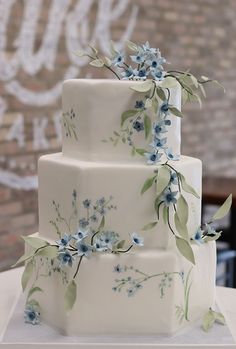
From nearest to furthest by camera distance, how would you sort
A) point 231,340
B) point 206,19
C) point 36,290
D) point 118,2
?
1. point 231,340
2. point 36,290
3. point 118,2
4. point 206,19

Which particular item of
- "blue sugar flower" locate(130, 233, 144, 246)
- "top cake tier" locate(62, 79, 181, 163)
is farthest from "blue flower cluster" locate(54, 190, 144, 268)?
"top cake tier" locate(62, 79, 181, 163)

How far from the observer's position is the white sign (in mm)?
3027

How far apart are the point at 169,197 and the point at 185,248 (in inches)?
4.3

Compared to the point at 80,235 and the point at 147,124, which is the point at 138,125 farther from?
the point at 80,235

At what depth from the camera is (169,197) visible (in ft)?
4.14

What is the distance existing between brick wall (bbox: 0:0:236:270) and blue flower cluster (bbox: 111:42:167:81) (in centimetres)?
174

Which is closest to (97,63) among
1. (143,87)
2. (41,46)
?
(143,87)

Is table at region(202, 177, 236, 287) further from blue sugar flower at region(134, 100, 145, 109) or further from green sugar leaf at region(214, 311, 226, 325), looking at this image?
blue sugar flower at region(134, 100, 145, 109)

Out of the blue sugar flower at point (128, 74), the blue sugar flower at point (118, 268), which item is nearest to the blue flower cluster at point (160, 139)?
the blue sugar flower at point (128, 74)

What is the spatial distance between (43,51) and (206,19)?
1656mm

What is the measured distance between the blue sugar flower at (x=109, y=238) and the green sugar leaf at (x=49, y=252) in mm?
98

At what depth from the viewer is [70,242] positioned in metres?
1.30

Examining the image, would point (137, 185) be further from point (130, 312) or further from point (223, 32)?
point (223, 32)

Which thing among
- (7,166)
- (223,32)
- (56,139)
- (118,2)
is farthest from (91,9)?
(223,32)
